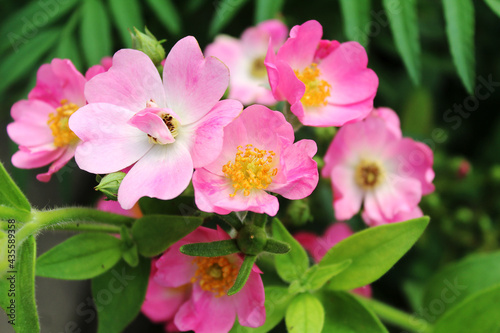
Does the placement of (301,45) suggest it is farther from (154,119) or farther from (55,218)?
(55,218)

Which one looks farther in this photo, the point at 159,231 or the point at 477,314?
the point at 477,314

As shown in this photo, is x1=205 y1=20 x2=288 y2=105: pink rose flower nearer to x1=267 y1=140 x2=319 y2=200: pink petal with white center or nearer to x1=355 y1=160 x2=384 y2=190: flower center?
x1=355 y1=160 x2=384 y2=190: flower center

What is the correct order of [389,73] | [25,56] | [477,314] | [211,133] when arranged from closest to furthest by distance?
[211,133], [477,314], [25,56], [389,73]

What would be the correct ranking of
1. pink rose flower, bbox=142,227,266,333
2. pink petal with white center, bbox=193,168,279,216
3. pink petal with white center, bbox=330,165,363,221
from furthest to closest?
pink petal with white center, bbox=330,165,363,221 → pink rose flower, bbox=142,227,266,333 → pink petal with white center, bbox=193,168,279,216

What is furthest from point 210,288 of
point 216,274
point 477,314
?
point 477,314

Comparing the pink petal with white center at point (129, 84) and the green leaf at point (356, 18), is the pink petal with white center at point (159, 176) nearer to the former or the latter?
the pink petal with white center at point (129, 84)

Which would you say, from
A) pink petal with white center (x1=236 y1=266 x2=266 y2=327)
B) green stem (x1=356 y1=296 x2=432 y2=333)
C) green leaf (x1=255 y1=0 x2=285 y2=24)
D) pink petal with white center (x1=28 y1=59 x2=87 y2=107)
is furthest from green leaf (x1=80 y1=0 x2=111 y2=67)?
green stem (x1=356 y1=296 x2=432 y2=333)

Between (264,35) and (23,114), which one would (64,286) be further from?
(264,35)

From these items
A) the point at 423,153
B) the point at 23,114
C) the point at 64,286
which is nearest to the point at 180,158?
the point at 23,114
